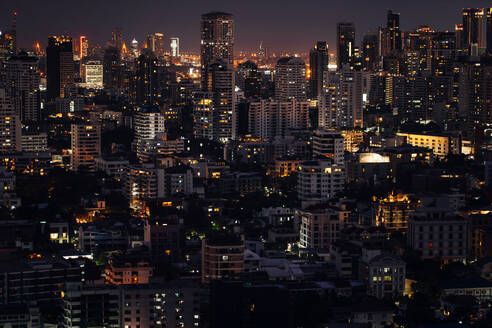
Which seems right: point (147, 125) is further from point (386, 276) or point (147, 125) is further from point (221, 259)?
point (386, 276)

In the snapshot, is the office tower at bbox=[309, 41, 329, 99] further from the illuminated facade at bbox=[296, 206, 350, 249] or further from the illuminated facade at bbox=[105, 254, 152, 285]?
the illuminated facade at bbox=[105, 254, 152, 285]

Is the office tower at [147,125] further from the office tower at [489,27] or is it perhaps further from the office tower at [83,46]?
the office tower at [83,46]

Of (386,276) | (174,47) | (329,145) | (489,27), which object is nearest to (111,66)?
(174,47)

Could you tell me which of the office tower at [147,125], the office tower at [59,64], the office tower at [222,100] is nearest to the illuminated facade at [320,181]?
the office tower at [147,125]

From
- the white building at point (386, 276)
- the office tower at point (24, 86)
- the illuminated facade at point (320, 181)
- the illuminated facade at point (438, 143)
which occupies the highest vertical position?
the office tower at point (24, 86)

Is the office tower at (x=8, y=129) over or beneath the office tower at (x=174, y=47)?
beneath

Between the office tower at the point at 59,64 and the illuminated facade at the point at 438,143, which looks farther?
the office tower at the point at 59,64

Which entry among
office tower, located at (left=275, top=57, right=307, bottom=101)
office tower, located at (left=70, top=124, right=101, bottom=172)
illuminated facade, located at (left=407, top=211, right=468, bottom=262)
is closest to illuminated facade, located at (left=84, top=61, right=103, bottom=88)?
office tower, located at (left=275, top=57, right=307, bottom=101)
